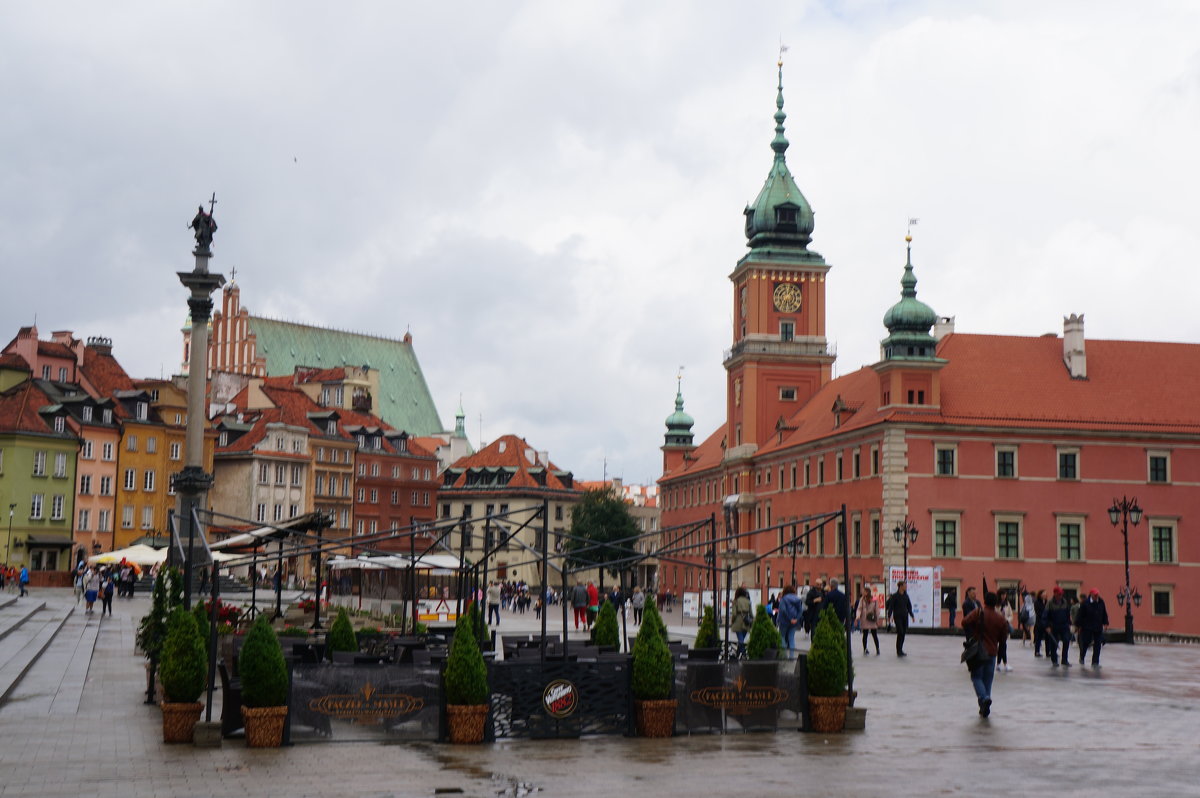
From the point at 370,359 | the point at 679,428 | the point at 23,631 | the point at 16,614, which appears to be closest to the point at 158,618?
the point at 23,631

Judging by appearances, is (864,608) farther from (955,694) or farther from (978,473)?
(978,473)

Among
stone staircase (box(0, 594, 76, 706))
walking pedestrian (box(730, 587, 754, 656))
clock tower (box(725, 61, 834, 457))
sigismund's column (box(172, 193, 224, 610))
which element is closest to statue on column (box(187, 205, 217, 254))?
sigismund's column (box(172, 193, 224, 610))

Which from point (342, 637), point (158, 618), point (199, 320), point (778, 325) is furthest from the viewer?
point (778, 325)

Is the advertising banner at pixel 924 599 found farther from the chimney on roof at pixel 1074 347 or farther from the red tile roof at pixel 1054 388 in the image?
the chimney on roof at pixel 1074 347

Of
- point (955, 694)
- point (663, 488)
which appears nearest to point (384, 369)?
point (663, 488)

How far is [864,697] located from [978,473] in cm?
4457

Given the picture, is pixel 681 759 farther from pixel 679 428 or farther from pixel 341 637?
pixel 679 428

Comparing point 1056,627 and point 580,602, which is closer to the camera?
point 1056,627

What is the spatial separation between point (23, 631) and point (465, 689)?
23502mm

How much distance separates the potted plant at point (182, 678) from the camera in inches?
646

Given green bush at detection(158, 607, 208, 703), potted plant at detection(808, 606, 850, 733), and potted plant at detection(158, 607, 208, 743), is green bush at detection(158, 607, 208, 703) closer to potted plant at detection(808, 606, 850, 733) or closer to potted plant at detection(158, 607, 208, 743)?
potted plant at detection(158, 607, 208, 743)

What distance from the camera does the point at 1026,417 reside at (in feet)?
214

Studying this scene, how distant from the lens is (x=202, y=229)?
4206 cm

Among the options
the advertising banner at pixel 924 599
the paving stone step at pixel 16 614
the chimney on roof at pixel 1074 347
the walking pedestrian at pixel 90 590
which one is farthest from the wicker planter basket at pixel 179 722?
the chimney on roof at pixel 1074 347
